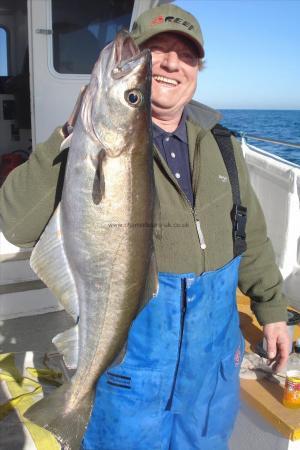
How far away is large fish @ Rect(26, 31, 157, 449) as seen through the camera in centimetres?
173

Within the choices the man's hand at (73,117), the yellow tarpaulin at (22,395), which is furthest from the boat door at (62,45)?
the man's hand at (73,117)

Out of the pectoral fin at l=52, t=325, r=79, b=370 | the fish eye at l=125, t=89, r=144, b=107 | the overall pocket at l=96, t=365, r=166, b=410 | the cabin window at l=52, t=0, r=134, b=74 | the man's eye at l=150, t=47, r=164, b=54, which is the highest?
the cabin window at l=52, t=0, r=134, b=74

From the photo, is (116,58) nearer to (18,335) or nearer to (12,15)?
(18,335)

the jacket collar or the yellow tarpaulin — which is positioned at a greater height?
the jacket collar

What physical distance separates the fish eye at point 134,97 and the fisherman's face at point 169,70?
1.65ft

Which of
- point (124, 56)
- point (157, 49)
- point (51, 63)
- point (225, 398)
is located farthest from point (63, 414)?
point (51, 63)

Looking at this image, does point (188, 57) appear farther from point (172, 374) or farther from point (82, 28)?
point (82, 28)

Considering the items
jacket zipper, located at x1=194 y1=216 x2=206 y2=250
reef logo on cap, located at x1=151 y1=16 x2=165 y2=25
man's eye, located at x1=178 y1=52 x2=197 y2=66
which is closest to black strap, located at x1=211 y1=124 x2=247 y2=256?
jacket zipper, located at x1=194 y1=216 x2=206 y2=250

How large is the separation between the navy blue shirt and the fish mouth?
650 mm

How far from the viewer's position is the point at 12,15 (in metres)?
9.09

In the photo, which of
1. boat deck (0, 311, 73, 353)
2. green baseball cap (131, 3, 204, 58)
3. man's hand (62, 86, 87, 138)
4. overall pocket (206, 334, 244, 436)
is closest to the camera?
man's hand (62, 86, 87, 138)

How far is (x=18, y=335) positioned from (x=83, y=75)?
134 inches

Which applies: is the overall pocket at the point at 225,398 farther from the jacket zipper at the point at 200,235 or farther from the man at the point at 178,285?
the jacket zipper at the point at 200,235

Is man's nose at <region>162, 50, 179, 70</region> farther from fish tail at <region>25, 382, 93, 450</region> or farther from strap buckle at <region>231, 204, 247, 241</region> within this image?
fish tail at <region>25, 382, 93, 450</region>
